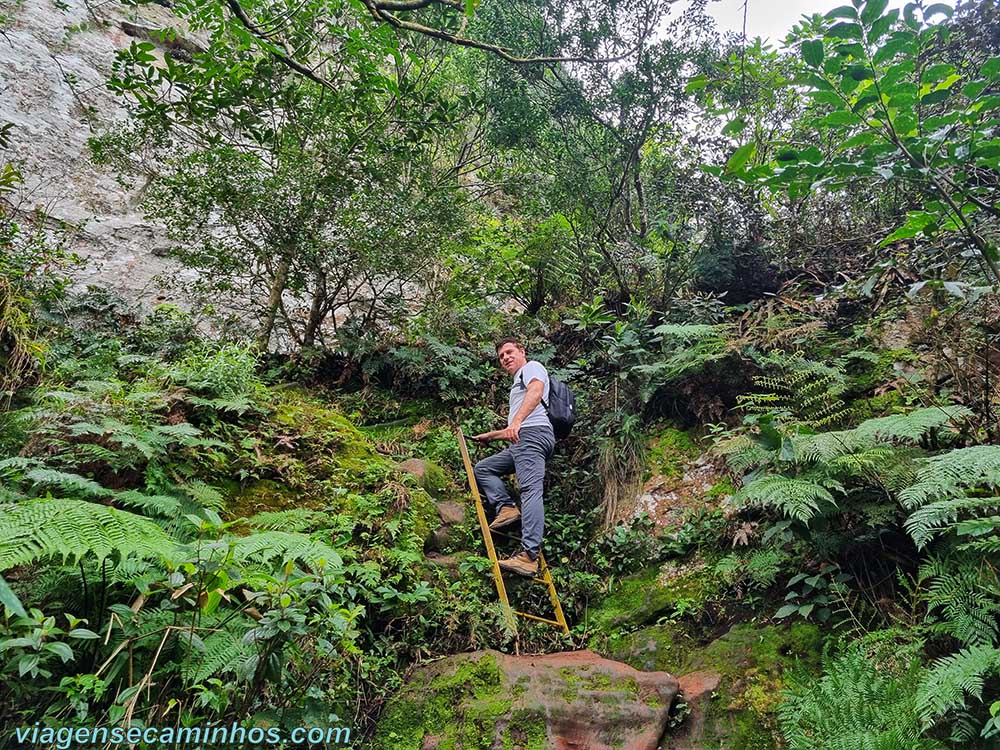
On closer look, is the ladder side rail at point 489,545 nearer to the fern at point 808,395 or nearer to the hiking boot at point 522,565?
the hiking boot at point 522,565

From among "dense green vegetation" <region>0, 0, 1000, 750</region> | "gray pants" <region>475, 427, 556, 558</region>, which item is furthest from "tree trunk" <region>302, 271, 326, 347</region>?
"gray pants" <region>475, 427, 556, 558</region>

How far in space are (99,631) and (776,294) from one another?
7.16 metres

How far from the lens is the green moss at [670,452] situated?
215 inches

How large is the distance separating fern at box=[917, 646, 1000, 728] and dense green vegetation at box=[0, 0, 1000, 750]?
2cm

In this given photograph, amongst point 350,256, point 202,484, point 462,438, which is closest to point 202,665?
point 202,484

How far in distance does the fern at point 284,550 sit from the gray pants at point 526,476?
2323 mm

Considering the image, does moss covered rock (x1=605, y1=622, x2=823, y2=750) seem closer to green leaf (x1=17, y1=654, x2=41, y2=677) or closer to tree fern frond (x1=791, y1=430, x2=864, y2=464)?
tree fern frond (x1=791, y1=430, x2=864, y2=464)

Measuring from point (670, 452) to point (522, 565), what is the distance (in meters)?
2.05

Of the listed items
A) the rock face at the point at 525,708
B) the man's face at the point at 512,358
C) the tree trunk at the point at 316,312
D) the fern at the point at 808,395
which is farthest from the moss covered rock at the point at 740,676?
the tree trunk at the point at 316,312

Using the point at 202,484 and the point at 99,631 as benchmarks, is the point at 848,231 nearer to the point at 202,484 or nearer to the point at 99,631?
the point at 202,484

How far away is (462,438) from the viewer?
19.3 ft

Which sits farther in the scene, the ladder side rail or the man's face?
the man's face

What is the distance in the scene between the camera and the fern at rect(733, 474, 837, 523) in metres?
3.17

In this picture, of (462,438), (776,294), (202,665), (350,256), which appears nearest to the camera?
(202,665)
